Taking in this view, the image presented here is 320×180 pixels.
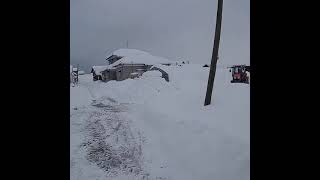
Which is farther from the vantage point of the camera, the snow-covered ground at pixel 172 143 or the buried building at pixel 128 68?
the buried building at pixel 128 68

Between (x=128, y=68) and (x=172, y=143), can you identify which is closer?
(x=172, y=143)

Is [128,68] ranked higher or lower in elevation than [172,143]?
higher

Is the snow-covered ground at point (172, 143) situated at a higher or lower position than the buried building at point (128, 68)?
lower

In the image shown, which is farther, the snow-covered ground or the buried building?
the buried building

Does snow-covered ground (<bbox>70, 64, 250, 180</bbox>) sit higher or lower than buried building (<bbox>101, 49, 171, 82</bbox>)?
lower
